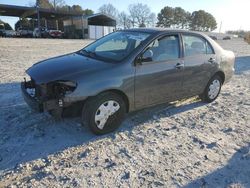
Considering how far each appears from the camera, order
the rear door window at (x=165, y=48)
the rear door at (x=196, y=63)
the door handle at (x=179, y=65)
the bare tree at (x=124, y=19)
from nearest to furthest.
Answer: the rear door window at (x=165, y=48), the door handle at (x=179, y=65), the rear door at (x=196, y=63), the bare tree at (x=124, y=19)

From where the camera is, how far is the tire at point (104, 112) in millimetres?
4203

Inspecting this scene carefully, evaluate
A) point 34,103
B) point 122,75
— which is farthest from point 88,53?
point 34,103

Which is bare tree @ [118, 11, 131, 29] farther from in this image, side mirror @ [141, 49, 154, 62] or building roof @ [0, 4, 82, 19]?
side mirror @ [141, 49, 154, 62]

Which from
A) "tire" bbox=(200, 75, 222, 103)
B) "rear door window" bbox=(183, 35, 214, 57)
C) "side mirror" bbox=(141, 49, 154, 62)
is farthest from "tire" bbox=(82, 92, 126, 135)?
"tire" bbox=(200, 75, 222, 103)

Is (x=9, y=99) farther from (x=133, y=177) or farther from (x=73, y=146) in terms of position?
(x=133, y=177)

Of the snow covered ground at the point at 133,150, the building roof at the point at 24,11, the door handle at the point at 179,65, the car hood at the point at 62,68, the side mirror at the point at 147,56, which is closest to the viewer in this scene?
the snow covered ground at the point at 133,150

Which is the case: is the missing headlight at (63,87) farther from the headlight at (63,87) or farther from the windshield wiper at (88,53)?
the windshield wiper at (88,53)

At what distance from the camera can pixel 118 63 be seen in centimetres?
448

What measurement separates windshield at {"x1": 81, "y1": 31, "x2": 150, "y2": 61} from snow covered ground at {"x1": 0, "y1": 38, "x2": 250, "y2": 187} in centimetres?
124

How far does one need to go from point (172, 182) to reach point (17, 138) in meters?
2.43

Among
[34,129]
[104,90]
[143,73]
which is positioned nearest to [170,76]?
[143,73]

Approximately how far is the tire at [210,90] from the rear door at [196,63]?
18 cm

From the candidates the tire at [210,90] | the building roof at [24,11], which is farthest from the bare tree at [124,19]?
the tire at [210,90]

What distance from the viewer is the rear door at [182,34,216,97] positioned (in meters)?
5.53
